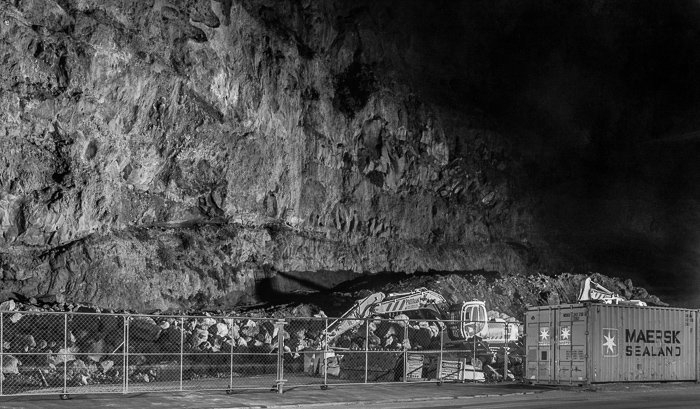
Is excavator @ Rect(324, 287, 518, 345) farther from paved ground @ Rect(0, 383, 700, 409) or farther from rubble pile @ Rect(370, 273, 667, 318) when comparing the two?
rubble pile @ Rect(370, 273, 667, 318)

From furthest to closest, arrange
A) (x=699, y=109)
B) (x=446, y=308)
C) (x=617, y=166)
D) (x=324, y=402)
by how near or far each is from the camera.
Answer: (x=699, y=109), (x=617, y=166), (x=446, y=308), (x=324, y=402)

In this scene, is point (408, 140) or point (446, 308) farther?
point (408, 140)

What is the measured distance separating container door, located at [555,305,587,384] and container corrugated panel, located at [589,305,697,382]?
1.11ft

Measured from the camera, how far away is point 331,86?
52.2 m

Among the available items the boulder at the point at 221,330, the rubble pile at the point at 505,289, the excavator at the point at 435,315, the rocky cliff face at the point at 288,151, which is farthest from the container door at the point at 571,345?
the rocky cliff face at the point at 288,151

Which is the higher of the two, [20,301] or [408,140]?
[408,140]

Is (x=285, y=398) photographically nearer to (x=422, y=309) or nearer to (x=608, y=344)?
(x=608, y=344)

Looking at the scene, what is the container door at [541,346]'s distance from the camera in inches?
1059

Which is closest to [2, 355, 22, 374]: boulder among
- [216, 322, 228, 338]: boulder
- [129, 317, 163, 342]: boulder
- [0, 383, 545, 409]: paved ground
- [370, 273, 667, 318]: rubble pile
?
[0, 383, 545, 409]: paved ground

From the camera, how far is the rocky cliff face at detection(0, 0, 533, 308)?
3719 centimetres

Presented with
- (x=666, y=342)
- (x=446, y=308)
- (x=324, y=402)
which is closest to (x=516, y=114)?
(x=446, y=308)

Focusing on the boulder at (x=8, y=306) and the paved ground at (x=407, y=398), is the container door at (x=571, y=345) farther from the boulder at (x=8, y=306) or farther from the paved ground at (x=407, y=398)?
the boulder at (x=8, y=306)

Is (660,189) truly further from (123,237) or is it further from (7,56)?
(7,56)

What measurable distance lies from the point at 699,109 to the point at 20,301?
65.1 m
